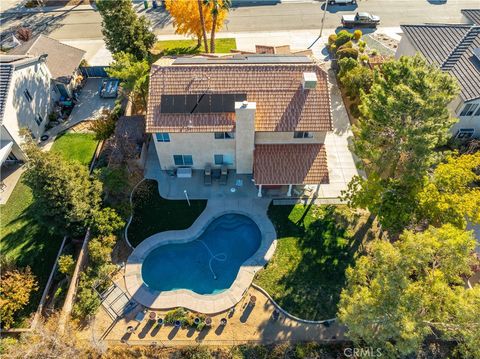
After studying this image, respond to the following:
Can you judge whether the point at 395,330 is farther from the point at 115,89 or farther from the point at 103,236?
the point at 115,89

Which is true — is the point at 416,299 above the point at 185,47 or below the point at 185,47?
below

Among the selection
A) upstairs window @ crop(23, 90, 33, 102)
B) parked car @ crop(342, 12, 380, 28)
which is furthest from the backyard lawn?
parked car @ crop(342, 12, 380, 28)

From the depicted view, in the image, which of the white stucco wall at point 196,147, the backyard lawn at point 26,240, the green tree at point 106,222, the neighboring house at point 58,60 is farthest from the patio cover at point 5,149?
the white stucco wall at point 196,147

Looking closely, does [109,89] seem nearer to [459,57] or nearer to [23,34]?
[23,34]

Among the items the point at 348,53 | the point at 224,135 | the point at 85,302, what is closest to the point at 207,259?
the point at 85,302

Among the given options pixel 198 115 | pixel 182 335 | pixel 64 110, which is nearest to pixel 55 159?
pixel 198 115

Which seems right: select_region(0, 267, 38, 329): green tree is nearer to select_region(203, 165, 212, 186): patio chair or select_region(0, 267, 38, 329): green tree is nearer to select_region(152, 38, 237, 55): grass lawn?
select_region(203, 165, 212, 186): patio chair

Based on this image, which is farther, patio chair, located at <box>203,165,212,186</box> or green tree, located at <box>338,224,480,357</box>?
patio chair, located at <box>203,165,212,186</box>
